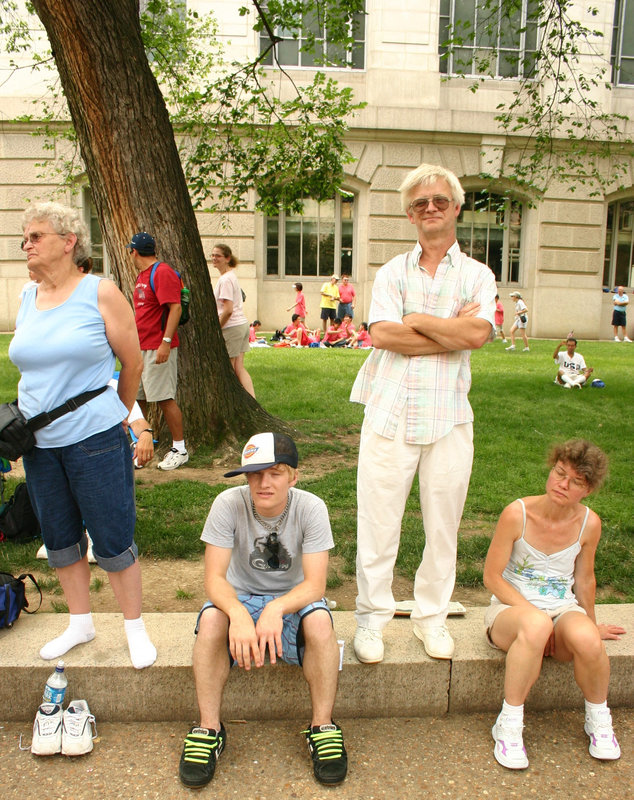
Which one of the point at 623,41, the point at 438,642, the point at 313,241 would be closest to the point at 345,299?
the point at 313,241

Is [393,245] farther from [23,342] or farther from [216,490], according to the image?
[23,342]

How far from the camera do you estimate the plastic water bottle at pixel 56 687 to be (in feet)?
8.66

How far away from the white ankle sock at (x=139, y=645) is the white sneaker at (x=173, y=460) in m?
3.19

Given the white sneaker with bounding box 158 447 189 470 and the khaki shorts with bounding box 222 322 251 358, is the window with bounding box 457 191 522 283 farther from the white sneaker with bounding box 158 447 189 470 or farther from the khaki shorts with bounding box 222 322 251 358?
the white sneaker with bounding box 158 447 189 470

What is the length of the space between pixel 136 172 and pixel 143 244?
755 millimetres

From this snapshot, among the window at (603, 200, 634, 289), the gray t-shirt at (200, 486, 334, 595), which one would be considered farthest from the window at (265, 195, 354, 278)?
the gray t-shirt at (200, 486, 334, 595)

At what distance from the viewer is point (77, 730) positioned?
2576 millimetres

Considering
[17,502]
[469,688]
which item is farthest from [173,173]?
[469,688]

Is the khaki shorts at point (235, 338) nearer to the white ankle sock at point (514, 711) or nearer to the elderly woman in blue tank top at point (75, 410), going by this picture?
the elderly woman in blue tank top at point (75, 410)

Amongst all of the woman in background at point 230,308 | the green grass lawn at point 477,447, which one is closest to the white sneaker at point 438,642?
the green grass lawn at point 477,447

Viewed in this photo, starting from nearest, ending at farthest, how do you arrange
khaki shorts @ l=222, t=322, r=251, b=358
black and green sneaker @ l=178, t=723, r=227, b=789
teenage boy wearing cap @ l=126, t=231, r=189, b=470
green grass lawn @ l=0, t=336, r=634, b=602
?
black and green sneaker @ l=178, t=723, r=227, b=789 → green grass lawn @ l=0, t=336, r=634, b=602 → teenage boy wearing cap @ l=126, t=231, r=189, b=470 → khaki shorts @ l=222, t=322, r=251, b=358

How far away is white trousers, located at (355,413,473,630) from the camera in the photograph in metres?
2.84

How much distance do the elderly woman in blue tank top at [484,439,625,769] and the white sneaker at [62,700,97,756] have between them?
4.97 ft

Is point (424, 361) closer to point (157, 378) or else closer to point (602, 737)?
point (602, 737)
